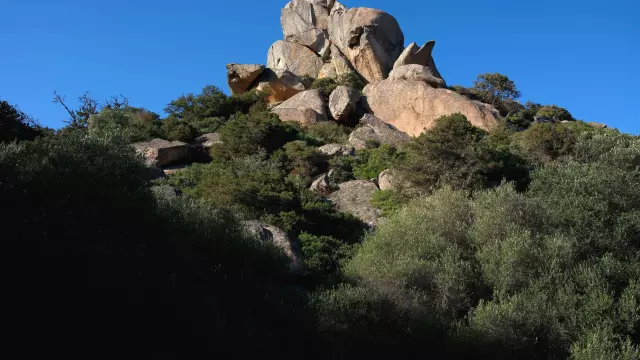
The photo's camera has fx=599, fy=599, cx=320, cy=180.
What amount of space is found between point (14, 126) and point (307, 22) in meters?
32.4

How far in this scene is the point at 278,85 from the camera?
145ft

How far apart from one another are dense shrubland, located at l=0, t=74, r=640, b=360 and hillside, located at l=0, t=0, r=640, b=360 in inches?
1.9

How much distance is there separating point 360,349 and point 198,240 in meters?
4.36

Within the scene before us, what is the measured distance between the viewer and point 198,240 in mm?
13664

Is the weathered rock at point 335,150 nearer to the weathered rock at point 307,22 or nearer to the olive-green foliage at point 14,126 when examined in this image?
the olive-green foliage at point 14,126

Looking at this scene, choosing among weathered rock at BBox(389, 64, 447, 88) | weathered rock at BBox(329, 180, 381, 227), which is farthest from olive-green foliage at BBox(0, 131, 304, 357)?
weathered rock at BBox(389, 64, 447, 88)

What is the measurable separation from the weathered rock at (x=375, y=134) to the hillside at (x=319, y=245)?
2.92ft

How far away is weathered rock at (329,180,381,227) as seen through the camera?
23.3 metres

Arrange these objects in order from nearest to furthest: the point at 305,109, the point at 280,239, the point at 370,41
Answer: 1. the point at 280,239
2. the point at 305,109
3. the point at 370,41

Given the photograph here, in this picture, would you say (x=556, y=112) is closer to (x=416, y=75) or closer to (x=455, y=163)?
(x=416, y=75)

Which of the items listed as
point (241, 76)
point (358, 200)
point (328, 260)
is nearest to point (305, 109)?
point (241, 76)

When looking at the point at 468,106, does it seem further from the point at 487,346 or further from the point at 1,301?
the point at 1,301

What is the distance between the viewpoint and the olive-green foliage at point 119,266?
29.5ft

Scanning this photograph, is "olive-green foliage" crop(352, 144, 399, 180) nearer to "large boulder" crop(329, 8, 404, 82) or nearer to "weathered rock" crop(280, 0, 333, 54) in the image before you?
"large boulder" crop(329, 8, 404, 82)
